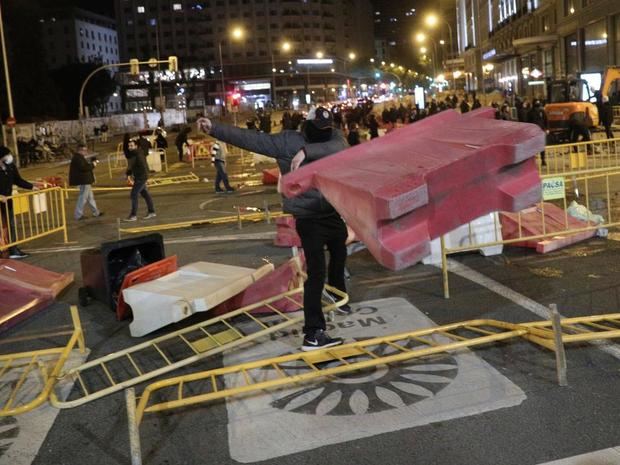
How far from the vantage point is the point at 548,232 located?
29.4 ft

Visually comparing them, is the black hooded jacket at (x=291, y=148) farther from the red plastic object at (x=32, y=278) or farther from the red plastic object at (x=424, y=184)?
the red plastic object at (x=32, y=278)

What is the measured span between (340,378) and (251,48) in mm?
169490

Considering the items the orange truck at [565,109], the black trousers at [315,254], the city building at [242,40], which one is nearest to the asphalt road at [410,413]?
the black trousers at [315,254]

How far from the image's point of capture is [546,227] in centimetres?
905

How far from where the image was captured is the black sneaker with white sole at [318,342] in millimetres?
5730

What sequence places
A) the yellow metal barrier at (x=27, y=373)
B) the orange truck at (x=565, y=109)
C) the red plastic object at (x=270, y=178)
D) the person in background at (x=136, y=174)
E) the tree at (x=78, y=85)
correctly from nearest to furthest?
1. the yellow metal barrier at (x=27, y=373)
2. the person in background at (x=136, y=174)
3. the red plastic object at (x=270, y=178)
4. the orange truck at (x=565, y=109)
5. the tree at (x=78, y=85)

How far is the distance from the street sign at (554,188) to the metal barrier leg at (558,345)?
4.42 m

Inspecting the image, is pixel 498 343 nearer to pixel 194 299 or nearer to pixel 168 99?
pixel 194 299

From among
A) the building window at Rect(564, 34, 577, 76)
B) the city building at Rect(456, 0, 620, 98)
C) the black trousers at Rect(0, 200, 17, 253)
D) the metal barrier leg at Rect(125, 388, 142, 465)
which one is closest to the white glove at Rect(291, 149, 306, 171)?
the metal barrier leg at Rect(125, 388, 142, 465)

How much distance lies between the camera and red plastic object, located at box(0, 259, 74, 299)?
8.09 m

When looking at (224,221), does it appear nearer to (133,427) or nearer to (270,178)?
(270,178)

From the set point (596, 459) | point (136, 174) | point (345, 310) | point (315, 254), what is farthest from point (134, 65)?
point (596, 459)

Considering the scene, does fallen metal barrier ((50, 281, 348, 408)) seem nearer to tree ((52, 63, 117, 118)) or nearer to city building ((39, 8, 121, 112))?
tree ((52, 63, 117, 118))

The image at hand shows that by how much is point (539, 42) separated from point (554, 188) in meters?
53.4
